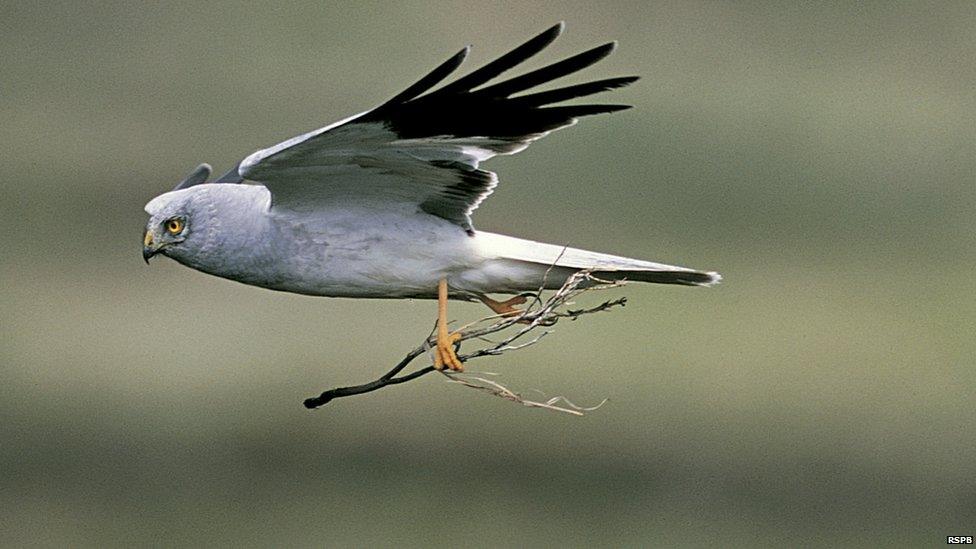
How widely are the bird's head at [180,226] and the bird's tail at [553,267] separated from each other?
38.1 inches

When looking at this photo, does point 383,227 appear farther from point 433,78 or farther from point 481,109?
point 433,78

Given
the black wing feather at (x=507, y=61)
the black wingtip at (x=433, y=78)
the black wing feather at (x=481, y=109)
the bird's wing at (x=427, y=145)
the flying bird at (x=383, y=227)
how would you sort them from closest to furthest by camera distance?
1. the black wing feather at (x=507, y=61)
2. the black wingtip at (x=433, y=78)
3. the black wing feather at (x=481, y=109)
4. the bird's wing at (x=427, y=145)
5. the flying bird at (x=383, y=227)

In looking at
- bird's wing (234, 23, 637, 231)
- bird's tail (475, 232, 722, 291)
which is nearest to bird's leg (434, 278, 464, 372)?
bird's tail (475, 232, 722, 291)

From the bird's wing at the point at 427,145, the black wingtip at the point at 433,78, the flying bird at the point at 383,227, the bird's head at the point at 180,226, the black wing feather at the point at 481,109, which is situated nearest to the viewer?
the black wingtip at the point at 433,78

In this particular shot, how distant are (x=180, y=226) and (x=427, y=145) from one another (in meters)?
1.03

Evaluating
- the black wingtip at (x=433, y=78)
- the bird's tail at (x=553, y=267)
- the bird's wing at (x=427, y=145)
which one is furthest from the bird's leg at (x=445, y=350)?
the black wingtip at (x=433, y=78)

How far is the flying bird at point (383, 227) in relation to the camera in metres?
6.02

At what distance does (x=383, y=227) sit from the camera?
6.38 meters

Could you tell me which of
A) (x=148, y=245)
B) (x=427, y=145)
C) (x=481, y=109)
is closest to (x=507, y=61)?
(x=481, y=109)

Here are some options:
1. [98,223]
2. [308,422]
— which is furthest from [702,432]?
[98,223]

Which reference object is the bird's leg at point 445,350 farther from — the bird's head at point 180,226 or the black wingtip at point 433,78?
the bird's head at point 180,226

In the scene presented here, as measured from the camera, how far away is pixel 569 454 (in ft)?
37.6

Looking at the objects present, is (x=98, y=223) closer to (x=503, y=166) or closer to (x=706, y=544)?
(x=503, y=166)

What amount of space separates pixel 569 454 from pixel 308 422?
5.46ft
